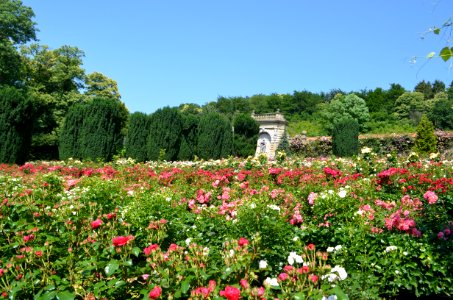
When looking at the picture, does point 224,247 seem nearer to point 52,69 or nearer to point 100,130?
point 100,130

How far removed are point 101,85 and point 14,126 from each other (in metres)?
17.9

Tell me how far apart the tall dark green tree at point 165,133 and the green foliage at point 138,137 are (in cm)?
30

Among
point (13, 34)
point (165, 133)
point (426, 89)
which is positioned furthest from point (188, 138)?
point (426, 89)

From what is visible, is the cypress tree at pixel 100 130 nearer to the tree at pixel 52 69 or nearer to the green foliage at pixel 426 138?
the tree at pixel 52 69

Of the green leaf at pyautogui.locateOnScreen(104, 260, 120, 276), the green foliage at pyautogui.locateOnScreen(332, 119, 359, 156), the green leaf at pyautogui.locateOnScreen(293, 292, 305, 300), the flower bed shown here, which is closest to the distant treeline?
the green foliage at pyautogui.locateOnScreen(332, 119, 359, 156)

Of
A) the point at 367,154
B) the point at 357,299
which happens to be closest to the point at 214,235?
the point at 357,299

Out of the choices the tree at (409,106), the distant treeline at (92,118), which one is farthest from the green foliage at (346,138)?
the tree at (409,106)

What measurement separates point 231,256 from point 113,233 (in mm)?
903

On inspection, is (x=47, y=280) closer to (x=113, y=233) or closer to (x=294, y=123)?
(x=113, y=233)

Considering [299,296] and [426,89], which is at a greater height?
[426,89]

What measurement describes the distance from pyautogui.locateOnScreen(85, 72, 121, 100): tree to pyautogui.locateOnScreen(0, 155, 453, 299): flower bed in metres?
27.1

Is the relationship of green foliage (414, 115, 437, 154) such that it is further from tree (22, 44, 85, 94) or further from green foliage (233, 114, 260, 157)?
tree (22, 44, 85, 94)

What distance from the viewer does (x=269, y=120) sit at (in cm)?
3281

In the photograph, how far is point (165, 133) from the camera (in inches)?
690
